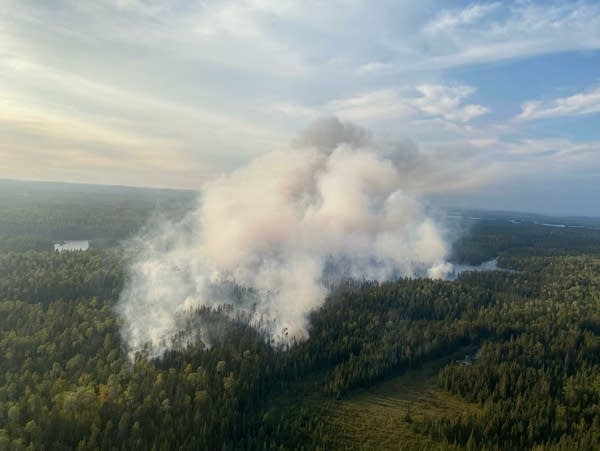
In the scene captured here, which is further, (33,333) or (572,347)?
(572,347)

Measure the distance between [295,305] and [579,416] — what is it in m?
90.6

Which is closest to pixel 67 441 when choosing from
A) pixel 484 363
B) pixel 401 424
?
pixel 401 424

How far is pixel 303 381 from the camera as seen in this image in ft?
388

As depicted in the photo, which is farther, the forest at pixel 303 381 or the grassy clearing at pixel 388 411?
the grassy clearing at pixel 388 411

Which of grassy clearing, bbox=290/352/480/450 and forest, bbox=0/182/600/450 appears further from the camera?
grassy clearing, bbox=290/352/480/450

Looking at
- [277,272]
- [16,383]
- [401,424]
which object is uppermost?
[277,272]

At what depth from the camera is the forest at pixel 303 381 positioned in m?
86.8

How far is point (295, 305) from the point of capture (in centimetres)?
16212

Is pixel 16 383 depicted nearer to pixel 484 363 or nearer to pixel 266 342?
pixel 266 342

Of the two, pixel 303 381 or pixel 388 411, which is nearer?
pixel 388 411

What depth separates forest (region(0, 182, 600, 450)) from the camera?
86812 mm

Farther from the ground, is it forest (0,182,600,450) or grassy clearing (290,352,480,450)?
forest (0,182,600,450)

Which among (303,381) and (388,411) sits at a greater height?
(303,381)

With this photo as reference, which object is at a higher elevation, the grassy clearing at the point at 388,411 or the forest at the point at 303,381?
the forest at the point at 303,381
